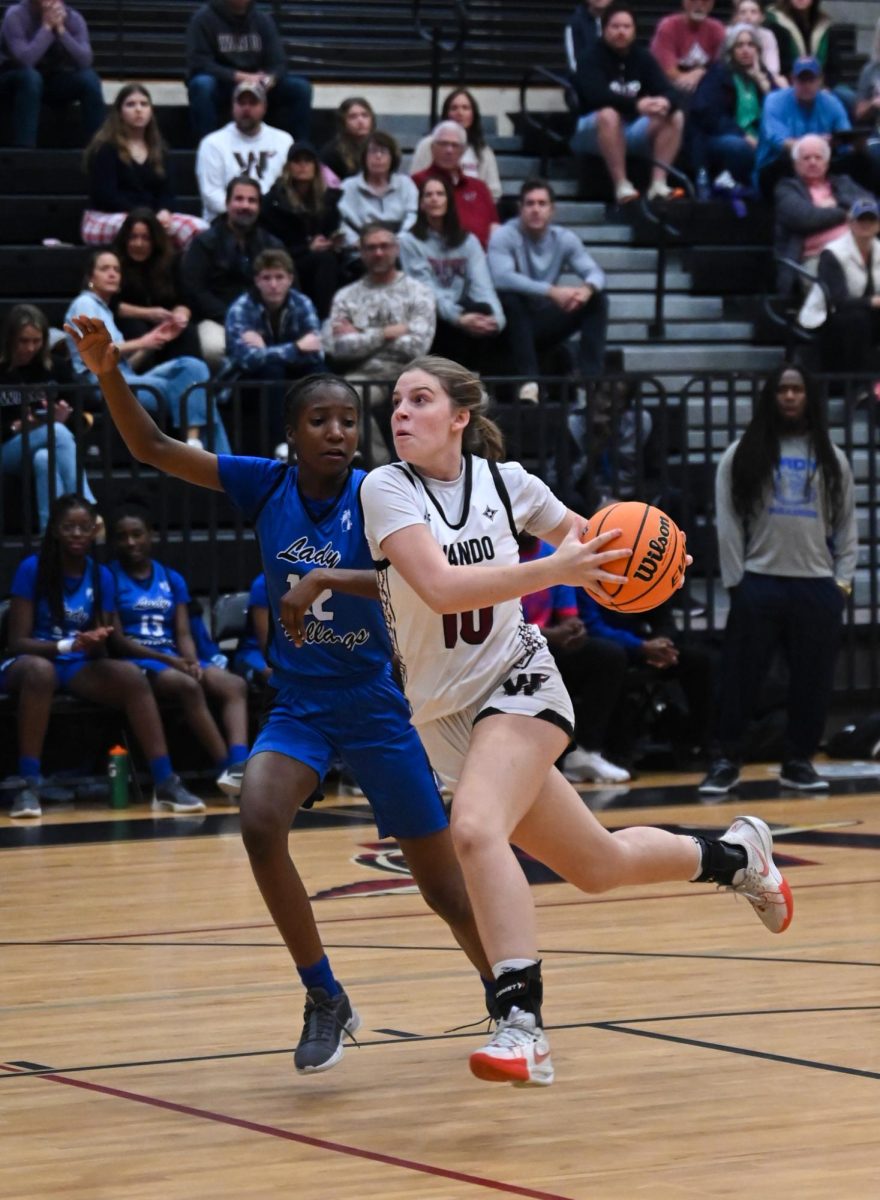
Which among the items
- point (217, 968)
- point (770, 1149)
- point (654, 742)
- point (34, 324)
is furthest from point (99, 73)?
point (770, 1149)

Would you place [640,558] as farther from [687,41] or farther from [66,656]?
[687,41]

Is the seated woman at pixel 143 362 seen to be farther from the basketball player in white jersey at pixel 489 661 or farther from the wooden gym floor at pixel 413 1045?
the basketball player in white jersey at pixel 489 661

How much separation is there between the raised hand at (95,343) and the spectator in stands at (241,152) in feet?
27.1

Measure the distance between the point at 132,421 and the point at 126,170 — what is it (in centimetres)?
819

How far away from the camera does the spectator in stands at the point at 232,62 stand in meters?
14.5

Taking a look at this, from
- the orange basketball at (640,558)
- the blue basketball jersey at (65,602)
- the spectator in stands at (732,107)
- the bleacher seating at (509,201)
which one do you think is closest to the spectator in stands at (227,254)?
the bleacher seating at (509,201)

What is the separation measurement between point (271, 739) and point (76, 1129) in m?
→ 1.15

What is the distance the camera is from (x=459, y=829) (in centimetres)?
484

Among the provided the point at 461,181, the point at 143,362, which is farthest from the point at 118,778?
the point at 461,181

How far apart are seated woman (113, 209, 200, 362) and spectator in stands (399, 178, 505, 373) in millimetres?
1553

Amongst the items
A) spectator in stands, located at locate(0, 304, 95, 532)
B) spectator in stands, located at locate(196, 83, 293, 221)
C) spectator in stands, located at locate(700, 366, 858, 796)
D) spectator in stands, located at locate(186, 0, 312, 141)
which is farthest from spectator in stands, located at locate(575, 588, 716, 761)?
spectator in stands, located at locate(186, 0, 312, 141)

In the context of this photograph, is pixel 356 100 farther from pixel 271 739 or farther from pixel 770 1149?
pixel 770 1149

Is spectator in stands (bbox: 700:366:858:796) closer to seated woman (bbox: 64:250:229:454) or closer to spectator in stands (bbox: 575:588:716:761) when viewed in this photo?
spectator in stands (bbox: 575:588:716:761)

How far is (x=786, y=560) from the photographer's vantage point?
11156 mm
